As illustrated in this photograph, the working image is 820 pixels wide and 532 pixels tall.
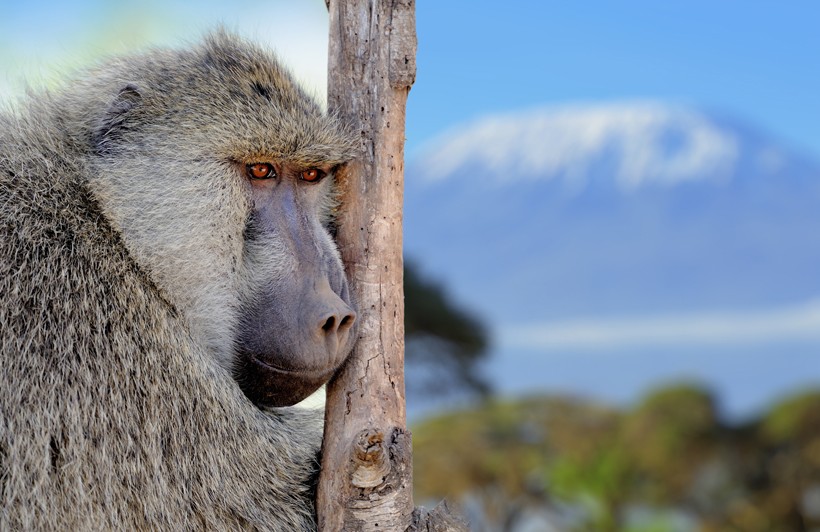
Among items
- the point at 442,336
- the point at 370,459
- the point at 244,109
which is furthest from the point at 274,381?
the point at 442,336

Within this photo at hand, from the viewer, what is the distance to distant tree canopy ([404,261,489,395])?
12.3m

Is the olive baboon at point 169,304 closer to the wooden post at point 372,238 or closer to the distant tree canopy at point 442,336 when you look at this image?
the wooden post at point 372,238

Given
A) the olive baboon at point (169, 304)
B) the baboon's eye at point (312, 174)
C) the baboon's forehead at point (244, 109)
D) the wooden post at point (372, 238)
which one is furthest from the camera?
the baboon's eye at point (312, 174)

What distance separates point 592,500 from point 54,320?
1132 cm

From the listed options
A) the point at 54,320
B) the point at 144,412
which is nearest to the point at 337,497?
the point at 144,412

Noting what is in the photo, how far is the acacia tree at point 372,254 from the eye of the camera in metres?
2.41

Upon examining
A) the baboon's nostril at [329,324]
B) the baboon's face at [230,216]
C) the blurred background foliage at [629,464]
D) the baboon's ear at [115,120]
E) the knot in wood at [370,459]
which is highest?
the blurred background foliage at [629,464]

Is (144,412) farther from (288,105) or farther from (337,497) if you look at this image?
(288,105)

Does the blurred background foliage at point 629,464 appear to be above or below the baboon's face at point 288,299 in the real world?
above

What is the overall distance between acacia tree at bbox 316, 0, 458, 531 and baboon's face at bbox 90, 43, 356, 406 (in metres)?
0.09

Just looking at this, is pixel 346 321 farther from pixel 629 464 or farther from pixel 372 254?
pixel 629 464

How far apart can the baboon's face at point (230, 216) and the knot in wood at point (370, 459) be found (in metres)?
0.20

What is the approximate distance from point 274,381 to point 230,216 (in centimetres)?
46

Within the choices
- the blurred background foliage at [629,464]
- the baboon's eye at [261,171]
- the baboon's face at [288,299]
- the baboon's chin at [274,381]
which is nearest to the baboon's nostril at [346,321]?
the baboon's face at [288,299]
